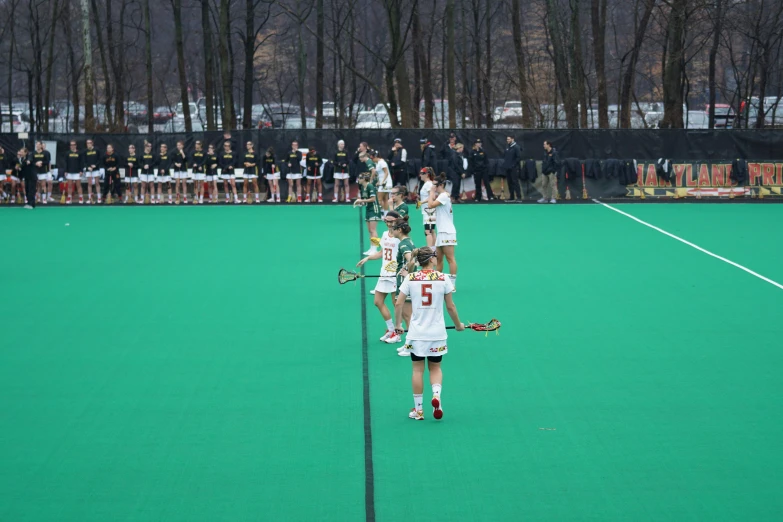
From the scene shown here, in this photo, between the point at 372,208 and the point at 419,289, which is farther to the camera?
the point at 372,208

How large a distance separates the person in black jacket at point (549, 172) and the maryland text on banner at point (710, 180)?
9.24 ft

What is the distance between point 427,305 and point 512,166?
79.7 ft

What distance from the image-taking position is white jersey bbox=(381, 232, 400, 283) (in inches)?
478

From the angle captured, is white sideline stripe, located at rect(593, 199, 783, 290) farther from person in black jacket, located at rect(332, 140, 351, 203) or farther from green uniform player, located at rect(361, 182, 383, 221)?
person in black jacket, located at rect(332, 140, 351, 203)

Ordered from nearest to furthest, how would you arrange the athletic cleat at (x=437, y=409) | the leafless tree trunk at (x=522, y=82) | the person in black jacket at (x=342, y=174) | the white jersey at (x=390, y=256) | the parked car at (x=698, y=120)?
the athletic cleat at (x=437, y=409)
the white jersey at (x=390, y=256)
the person in black jacket at (x=342, y=174)
the leafless tree trunk at (x=522, y=82)
the parked car at (x=698, y=120)

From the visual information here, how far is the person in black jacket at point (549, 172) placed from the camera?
3238cm

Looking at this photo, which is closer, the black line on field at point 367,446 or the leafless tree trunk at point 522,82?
the black line on field at point 367,446

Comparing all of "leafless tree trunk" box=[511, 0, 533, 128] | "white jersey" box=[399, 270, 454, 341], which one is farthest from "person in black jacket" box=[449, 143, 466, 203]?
"white jersey" box=[399, 270, 454, 341]

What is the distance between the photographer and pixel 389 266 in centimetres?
1218

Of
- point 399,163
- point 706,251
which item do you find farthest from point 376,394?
point 399,163

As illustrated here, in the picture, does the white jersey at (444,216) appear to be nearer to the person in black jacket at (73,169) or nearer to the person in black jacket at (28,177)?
the person in black jacket at (28,177)

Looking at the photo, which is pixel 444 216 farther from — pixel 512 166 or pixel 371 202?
pixel 512 166

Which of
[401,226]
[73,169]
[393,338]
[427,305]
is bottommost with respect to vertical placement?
[393,338]

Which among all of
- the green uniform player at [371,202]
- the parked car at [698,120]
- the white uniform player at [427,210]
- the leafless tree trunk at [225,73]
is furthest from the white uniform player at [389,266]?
the parked car at [698,120]
